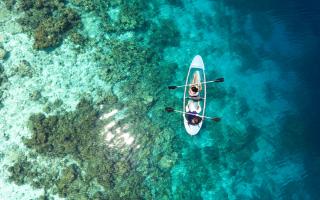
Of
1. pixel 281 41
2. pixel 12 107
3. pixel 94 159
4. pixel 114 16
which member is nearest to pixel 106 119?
pixel 94 159

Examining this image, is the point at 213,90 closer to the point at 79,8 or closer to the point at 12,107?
the point at 79,8

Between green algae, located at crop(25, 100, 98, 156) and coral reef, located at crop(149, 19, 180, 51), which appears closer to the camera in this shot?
green algae, located at crop(25, 100, 98, 156)

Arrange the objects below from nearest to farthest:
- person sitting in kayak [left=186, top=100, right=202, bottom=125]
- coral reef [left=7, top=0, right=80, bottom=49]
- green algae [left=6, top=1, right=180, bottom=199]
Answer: green algae [left=6, top=1, right=180, bottom=199]
person sitting in kayak [left=186, top=100, right=202, bottom=125]
coral reef [left=7, top=0, right=80, bottom=49]

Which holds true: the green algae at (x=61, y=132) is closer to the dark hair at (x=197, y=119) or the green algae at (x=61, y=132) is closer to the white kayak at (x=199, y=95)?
the white kayak at (x=199, y=95)

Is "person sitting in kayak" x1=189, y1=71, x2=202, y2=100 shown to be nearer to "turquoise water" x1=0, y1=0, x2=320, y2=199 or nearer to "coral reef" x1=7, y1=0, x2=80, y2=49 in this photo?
"turquoise water" x1=0, y1=0, x2=320, y2=199

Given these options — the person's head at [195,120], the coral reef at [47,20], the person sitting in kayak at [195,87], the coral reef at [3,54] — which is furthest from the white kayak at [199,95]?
the coral reef at [3,54]

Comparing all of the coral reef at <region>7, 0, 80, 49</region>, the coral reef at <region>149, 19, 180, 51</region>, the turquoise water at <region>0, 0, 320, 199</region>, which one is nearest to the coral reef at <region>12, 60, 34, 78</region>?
the turquoise water at <region>0, 0, 320, 199</region>
